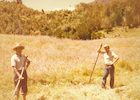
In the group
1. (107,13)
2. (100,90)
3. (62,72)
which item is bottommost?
(100,90)

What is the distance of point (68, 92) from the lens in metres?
4.22

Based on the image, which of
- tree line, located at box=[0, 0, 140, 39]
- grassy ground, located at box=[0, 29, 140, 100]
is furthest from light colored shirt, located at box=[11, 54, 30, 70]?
tree line, located at box=[0, 0, 140, 39]

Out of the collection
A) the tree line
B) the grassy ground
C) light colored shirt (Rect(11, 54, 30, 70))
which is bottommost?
the grassy ground

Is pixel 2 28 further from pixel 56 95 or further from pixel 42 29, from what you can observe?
pixel 56 95

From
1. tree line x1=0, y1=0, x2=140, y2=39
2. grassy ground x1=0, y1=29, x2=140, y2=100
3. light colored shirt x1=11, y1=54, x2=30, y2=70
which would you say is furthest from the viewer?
tree line x1=0, y1=0, x2=140, y2=39

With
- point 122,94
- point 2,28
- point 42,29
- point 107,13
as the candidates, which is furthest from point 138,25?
point 2,28

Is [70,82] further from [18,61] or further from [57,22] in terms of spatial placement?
[57,22]

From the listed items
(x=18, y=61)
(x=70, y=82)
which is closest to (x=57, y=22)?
(x=70, y=82)

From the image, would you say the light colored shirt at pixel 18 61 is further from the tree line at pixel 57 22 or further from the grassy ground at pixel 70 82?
the tree line at pixel 57 22

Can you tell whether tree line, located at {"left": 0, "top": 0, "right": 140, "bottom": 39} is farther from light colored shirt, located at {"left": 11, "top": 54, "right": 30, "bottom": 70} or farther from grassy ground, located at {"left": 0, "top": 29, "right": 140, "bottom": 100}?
light colored shirt, located at {"left": 11, "top": 54, "right": 30, "bottom": 70}

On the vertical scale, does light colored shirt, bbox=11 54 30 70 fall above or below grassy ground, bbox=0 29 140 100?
above

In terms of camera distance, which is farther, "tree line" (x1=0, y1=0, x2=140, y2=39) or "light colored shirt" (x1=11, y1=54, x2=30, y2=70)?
"tree line" (x1=0, y1=0, x2=140, y2=39)

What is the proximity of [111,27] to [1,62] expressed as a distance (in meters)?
35.9

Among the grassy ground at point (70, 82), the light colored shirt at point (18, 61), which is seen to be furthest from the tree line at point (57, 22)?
the light colored shirt at point (18, 61)
